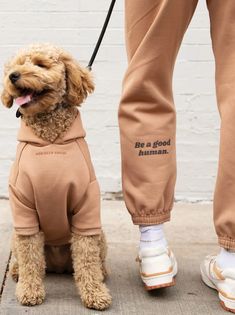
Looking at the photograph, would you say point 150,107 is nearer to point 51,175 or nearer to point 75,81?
point 75,81

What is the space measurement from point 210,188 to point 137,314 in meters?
2.06

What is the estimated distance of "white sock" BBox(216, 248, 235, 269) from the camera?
2.96 meters

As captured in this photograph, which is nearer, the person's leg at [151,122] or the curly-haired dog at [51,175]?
the curly-haired dog at [51,175]

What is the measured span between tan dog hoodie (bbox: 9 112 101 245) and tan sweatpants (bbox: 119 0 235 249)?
27cm

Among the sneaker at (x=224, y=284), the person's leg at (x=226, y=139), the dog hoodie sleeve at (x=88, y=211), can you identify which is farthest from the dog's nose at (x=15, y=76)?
Answer: the sneaker at (x=224, y=284)

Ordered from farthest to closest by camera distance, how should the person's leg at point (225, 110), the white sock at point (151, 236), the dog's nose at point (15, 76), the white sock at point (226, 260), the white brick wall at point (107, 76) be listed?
the white brick wall at point (107, 76) < the white sock at point (151, 236) < the white sock at point (226, 260) < the person's leg at point (225, 110) < the dog's nose at point (15, 76)

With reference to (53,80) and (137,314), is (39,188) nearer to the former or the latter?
(53,80)

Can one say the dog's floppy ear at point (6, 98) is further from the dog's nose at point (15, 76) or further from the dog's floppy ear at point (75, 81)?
the dog's floppy ear at point (75, 81)

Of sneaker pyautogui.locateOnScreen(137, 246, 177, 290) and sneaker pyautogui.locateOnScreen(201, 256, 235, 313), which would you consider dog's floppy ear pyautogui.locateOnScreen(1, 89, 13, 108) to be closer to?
sneaker pyautogui.locateOnScreen(137, 246, 177, 290)

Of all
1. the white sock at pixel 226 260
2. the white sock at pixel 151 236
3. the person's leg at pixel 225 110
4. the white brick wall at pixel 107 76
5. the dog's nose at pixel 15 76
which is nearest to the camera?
the dog's nose at pixel 15 76

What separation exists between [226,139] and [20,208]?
1.02 m

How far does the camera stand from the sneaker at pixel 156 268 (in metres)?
2.97

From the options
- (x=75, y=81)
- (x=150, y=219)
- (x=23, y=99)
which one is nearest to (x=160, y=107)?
(x=75, y=81)

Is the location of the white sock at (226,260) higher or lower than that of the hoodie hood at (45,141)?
lower
